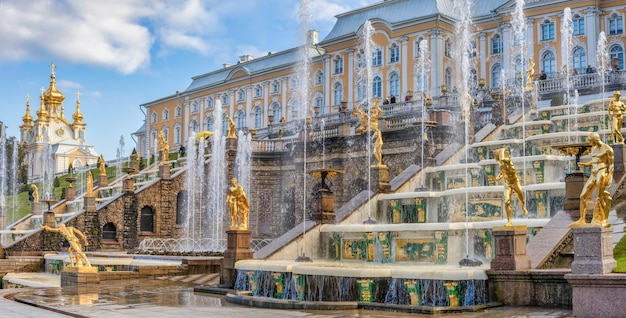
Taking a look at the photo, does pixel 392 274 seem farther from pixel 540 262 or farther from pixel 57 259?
pixel 57 259

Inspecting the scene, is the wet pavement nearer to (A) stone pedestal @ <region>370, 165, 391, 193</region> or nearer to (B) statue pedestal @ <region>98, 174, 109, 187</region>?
(A) stone pedestal @ <region>370, 165, 391, 193</region>

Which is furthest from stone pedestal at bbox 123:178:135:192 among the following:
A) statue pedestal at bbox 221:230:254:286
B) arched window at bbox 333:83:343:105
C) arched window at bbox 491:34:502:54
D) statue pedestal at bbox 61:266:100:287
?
arched window at bbox 491:34:502:54

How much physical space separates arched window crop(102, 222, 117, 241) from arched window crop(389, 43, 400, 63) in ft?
94.9

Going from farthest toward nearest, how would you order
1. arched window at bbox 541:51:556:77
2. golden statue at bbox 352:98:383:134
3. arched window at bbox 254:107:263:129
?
1. arched window at bbox 254:107:263:129
2. arched window at bbox 541:51:556:77
3. golden statue at bbox 352:98:383:134

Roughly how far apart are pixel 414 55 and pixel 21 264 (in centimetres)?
3544

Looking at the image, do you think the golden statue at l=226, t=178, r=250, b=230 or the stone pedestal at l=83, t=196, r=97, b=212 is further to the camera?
the stone pedestal at l=83, t=196, r=97, b=212

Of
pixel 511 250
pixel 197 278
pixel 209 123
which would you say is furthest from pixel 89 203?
pixel 209 123

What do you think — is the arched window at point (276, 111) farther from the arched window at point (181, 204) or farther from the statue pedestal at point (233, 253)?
the statue pedestal at point (233, 253)

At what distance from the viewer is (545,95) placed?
36.8 metres

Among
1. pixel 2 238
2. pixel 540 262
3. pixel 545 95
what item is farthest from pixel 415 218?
pixel 2 238

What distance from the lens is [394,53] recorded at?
59.0 m

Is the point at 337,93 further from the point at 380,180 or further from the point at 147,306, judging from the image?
the point at 147,306

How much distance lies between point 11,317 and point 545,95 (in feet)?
97.2

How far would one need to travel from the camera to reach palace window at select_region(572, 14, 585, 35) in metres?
50.1
